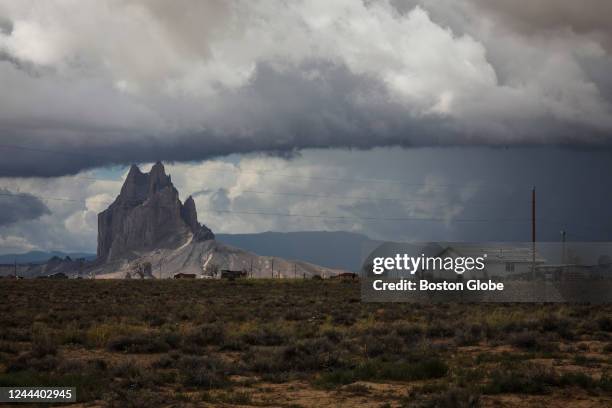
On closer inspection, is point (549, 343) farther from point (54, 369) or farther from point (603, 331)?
point (54, 369)

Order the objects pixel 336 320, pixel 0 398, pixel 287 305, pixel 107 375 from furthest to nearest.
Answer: pixel 287 305
pixel 336 320
pixel 107 375
pixel 0 398

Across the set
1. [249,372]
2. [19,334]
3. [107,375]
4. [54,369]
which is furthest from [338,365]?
[19,334]

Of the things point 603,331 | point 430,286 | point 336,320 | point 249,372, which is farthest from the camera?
point 430,286

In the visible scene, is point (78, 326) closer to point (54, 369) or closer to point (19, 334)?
point (19, 334)

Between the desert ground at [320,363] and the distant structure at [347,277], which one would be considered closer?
the desert ground at [320,363]

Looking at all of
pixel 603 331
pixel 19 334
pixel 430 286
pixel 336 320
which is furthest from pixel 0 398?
pixel 430 286

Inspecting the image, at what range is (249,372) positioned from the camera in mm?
20641

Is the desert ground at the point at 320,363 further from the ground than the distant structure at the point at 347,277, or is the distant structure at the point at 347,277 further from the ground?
the distant structure at the point at 347,277

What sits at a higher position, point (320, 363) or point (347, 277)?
point (347, 277)

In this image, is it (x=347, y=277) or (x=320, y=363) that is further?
(x=347, y=277)

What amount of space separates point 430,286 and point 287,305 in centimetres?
1314

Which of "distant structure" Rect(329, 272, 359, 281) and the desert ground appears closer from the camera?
the desert ground

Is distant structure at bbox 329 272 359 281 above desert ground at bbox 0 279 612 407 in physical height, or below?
above

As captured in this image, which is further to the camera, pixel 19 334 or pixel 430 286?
pixel 430 286
